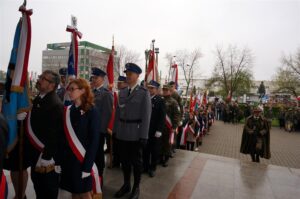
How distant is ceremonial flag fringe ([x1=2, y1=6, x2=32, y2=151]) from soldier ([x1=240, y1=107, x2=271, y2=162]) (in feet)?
20.2

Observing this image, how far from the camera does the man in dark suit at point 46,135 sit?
9.17 ft

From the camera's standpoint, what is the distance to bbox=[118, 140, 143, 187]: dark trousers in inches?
151

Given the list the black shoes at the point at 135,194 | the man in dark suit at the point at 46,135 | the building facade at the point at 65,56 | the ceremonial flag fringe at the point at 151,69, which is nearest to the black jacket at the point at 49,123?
the man in dark suit at the point at 46,135

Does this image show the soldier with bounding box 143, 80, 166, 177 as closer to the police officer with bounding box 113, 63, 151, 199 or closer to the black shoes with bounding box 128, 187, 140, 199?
the police officer with bounding box 113, 63, 151, 199

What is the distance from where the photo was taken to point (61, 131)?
2855 millimetres

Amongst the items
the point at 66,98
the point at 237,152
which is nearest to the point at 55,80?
the point at 66,98

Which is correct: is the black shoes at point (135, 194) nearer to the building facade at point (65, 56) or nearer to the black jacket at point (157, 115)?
the black jacket at point (157, 115)

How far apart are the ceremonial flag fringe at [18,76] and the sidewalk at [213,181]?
149 centimetres

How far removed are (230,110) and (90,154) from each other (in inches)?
897

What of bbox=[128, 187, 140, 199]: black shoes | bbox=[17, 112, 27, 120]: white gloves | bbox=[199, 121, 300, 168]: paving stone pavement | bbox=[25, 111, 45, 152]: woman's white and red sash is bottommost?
bbox=[199, 121, 300, 168]: paving stone pavement

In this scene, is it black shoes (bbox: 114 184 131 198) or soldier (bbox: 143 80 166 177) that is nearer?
black shoes (bbox: 114 184 131 198)

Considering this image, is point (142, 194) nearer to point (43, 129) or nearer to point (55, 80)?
point (43, 129)

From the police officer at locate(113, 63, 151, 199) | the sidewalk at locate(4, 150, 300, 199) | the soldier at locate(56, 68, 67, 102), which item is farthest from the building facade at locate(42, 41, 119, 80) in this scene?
the police officer at locate(113, 63, 151, 199)

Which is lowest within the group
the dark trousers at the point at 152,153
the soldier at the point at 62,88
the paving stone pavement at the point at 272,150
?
the paving stone pavement at the point at 272,150
